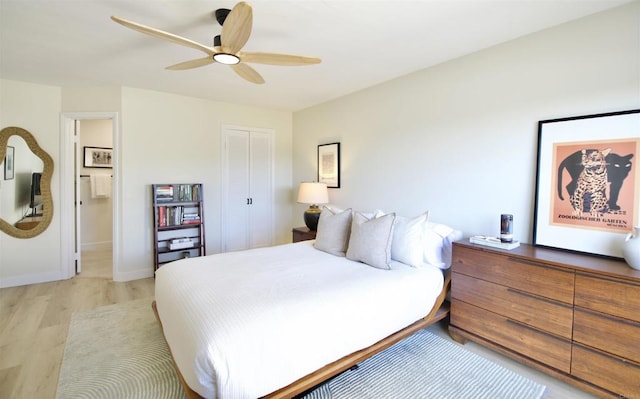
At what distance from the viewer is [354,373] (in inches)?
81.0

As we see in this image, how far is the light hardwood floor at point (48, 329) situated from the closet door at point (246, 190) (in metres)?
1.37

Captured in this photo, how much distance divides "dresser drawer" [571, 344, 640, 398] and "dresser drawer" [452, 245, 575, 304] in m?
0.32

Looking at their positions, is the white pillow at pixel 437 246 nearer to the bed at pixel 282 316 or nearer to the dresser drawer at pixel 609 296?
the bed at pixel 282 316

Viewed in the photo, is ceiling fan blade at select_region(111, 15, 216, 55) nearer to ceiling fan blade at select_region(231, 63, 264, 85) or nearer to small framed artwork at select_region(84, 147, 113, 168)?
ceiling fan blade at select_region(231, 63, 264, 85)

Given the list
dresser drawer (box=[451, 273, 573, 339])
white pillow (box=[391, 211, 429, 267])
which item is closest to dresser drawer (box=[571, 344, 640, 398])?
dresser drawer (box=[451, 273, 573, 339])

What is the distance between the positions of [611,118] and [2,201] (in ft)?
19.8

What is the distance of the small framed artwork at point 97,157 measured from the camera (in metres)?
5.43

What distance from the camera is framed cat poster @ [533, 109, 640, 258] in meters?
1.94

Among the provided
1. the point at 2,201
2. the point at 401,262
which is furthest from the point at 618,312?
the point at 2,201

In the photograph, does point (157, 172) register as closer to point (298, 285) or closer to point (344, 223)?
point (344, 223)

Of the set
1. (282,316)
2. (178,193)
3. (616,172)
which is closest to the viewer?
(282,316)

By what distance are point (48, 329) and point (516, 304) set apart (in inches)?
152

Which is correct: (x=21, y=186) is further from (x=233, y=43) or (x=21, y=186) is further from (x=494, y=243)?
(x=494, y=243)

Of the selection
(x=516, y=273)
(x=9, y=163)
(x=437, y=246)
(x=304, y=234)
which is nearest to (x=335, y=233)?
(x=437, y=246)
